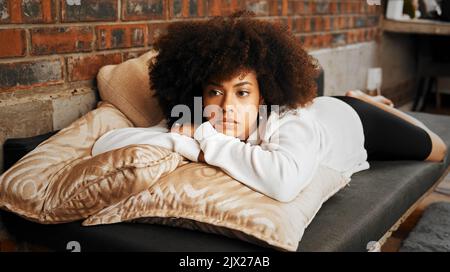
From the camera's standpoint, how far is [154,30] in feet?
6.39

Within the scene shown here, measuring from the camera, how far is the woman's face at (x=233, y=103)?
138 centimetres

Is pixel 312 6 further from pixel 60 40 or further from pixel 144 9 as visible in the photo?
pixel 60 40

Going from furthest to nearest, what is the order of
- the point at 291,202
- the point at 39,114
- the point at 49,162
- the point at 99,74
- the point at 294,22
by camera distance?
the point at 294,22 < the point at 99,74 < the point at 39,114 < the point at 49,162 < the point at 291,202

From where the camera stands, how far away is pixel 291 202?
1.21 m

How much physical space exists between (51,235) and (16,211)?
0.10 metres

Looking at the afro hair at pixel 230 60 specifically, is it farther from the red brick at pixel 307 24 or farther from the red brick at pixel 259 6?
the red brick at pixel 307 24

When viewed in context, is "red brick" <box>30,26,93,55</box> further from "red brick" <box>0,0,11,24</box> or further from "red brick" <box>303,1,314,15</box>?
"red brick" <box>303,1,314,15</box>

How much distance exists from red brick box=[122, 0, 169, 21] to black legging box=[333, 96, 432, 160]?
29.6 inches

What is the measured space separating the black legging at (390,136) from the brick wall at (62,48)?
78cm

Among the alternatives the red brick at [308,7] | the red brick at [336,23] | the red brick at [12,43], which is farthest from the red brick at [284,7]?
the red brick at [12,43]

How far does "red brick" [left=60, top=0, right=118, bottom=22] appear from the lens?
5.26 feet
